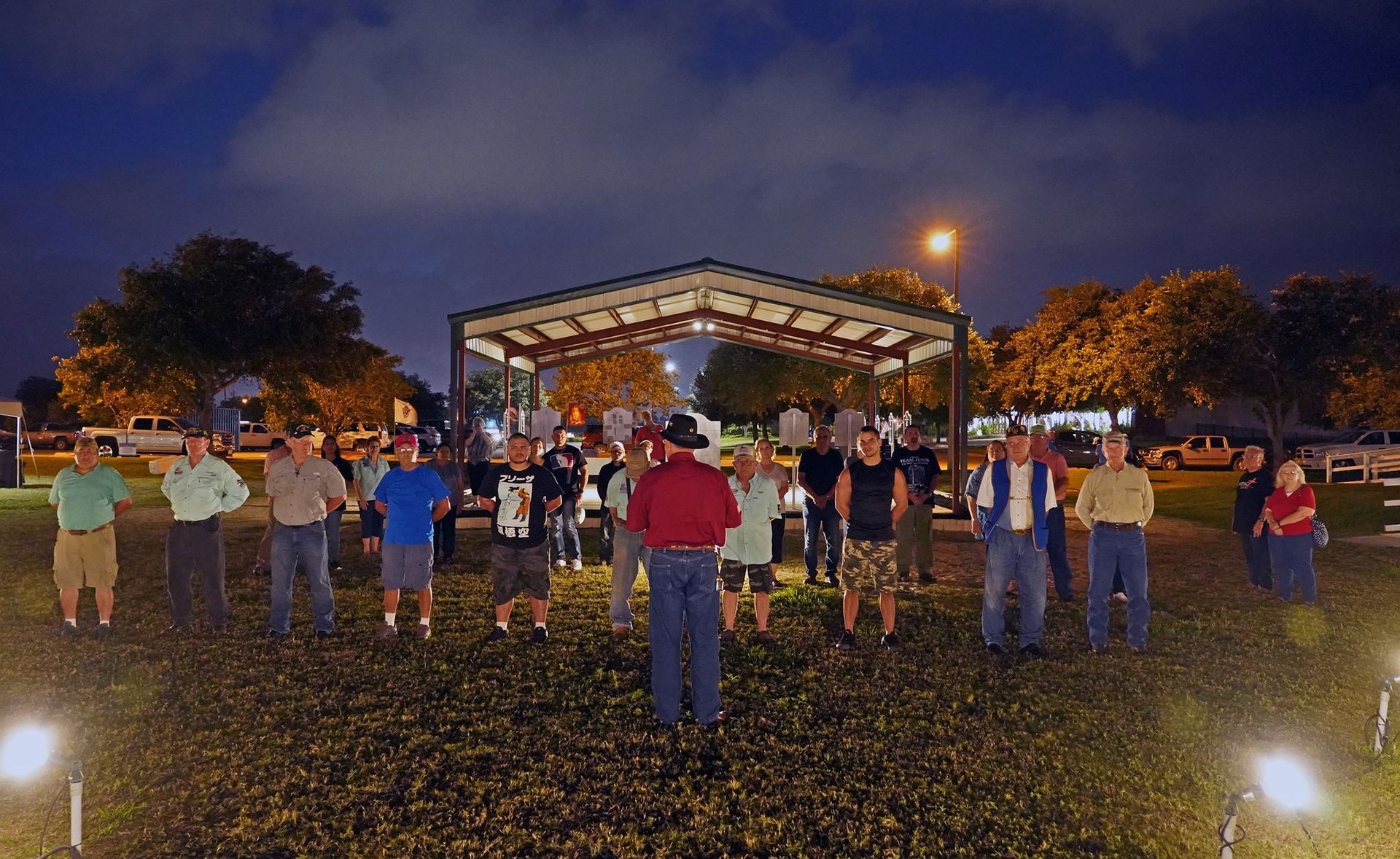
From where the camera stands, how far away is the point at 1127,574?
260 inches

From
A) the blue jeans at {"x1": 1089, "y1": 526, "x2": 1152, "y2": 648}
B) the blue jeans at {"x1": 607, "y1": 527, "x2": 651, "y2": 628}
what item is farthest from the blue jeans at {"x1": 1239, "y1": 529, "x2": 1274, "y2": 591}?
the blue jeans at {"x1": 607, "y1": 527, "x2": 651, "y2": 628}

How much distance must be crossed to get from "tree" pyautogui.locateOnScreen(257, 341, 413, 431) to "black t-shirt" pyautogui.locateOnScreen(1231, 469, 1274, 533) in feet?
98.3

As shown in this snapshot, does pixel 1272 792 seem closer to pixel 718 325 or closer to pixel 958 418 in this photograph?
pixel 958 418

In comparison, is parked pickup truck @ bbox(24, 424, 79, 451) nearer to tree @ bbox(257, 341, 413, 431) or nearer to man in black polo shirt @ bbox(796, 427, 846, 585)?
tree @ bbox(257, 341, 413, 431)

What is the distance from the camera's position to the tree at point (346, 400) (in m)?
34.4

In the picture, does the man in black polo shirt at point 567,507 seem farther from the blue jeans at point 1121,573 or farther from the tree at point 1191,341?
the tree at point 1191,341

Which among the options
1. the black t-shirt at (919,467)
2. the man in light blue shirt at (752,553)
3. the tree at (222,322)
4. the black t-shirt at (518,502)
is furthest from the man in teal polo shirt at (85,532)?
the tree at (222,322)

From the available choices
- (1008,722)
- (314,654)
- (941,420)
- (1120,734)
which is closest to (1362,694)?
(1120,734)

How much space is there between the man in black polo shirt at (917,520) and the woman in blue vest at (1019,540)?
249cm

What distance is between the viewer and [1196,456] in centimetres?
3259

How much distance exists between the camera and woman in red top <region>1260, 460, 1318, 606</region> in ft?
27.1

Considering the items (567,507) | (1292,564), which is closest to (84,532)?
(567,507)

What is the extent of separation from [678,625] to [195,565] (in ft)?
15.3

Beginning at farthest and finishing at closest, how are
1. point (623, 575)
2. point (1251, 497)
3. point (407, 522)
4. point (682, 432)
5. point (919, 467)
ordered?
point (1251, 497) < point (919, 467) < point (623, 575) < point (407, 522) < point (682, 432)
